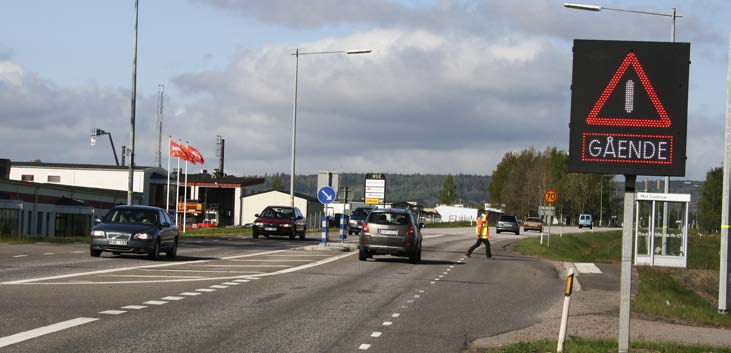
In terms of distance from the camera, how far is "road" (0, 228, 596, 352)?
484 inches

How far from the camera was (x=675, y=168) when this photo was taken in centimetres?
1062

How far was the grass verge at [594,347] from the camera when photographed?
40.3ft

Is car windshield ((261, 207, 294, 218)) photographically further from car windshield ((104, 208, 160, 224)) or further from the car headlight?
the car headlight

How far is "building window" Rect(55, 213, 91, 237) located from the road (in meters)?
40.6

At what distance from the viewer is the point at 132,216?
29.1 m

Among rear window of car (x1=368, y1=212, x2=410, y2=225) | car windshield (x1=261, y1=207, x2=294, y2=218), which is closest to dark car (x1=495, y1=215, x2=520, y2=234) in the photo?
car windshield (x1=261, y1=207, x2=294, y2=218)

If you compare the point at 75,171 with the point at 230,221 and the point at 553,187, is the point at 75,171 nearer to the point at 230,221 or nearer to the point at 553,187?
the point at 230,221

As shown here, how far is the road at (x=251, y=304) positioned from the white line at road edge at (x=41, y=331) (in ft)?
0.04

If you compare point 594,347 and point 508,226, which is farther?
point 508,226

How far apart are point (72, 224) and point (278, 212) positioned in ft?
80.5

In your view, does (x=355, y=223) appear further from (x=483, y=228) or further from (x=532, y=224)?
(x=532, y=224)

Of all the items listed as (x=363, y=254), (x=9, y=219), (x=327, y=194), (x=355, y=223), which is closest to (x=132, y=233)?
(x=363, y=254)

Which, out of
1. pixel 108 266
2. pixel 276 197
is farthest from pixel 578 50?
pixel 276 197

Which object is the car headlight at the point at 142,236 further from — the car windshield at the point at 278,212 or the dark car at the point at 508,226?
the dark car at the point at 508,226
